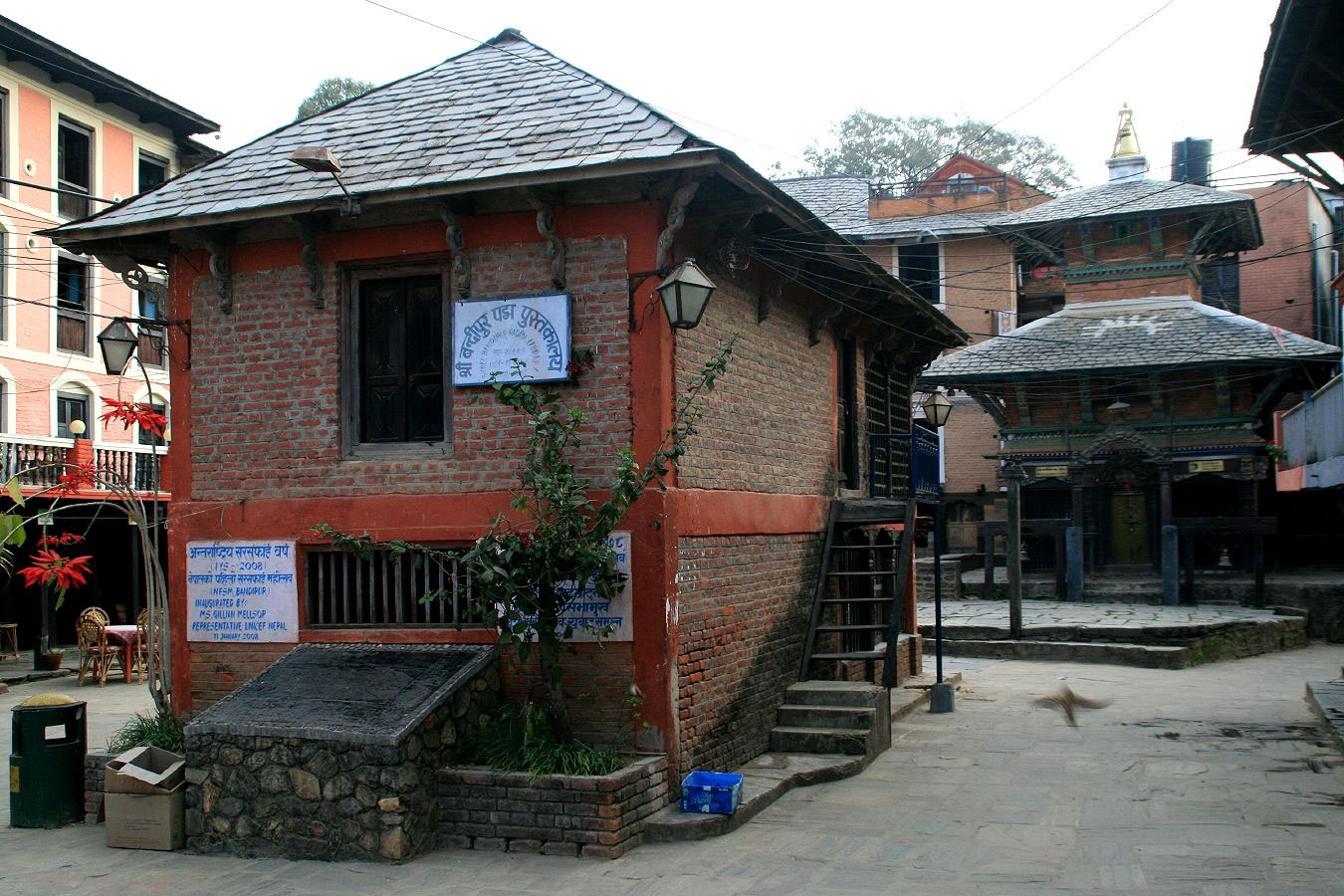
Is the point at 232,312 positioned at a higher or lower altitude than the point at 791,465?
higher

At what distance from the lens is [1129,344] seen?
26172 mm

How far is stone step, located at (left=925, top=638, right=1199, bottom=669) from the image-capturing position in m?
19.3

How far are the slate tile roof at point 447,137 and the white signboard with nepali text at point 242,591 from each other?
2791mm

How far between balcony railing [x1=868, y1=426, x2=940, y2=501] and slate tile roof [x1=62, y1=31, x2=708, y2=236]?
6071mm

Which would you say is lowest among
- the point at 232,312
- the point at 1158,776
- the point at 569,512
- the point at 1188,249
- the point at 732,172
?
the point at 1158,776

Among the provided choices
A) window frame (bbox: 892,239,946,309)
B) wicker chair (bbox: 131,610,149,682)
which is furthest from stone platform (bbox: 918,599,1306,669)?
window frame (bbox: 892,239,946,309)

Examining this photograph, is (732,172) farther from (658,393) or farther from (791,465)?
(791,465)

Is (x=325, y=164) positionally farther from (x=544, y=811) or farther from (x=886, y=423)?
(x=886, y=423)

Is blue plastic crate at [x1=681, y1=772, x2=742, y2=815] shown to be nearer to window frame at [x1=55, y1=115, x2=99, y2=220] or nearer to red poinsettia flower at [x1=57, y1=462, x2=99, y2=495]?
red poinsettia flower at [x1=57, y1=462, x2=99, y2=495]

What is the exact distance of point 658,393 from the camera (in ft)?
29.6

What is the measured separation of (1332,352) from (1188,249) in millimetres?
5146

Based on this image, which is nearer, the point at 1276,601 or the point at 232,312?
the point at 232,312

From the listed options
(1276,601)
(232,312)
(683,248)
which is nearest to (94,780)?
(232,312)

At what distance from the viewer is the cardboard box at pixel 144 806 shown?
8.56m
